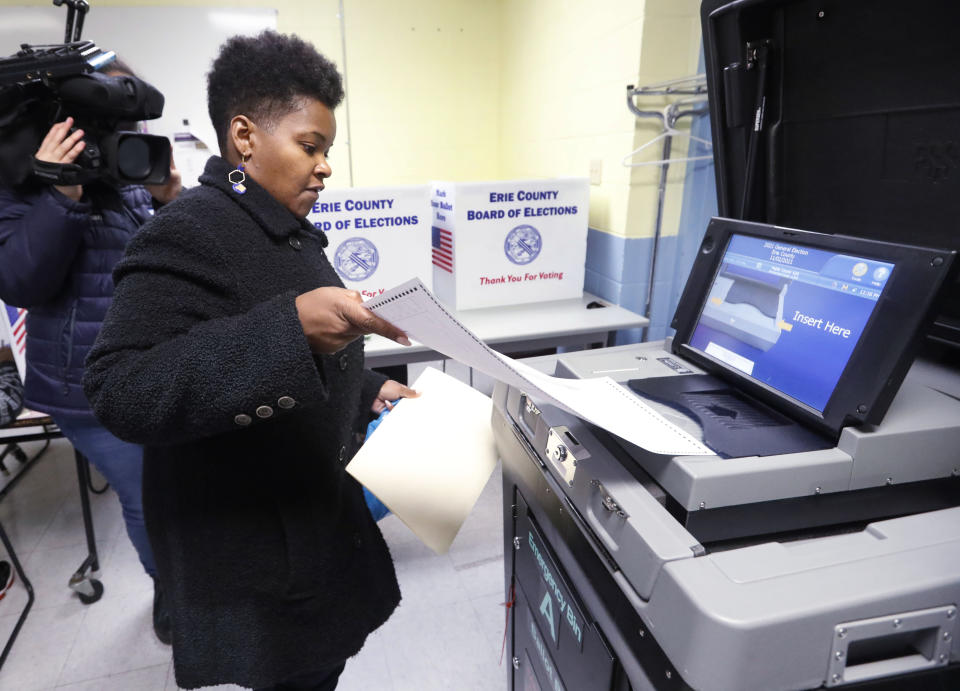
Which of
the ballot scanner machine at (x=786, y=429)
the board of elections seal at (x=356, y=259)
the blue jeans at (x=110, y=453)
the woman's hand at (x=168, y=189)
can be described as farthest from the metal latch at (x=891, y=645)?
the board of elections seal at (x=356, y=259)

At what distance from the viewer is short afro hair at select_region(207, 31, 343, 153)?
77 centimetres

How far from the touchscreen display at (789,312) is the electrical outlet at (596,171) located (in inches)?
57.9

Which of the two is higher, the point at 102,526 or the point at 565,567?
the point at 565,567

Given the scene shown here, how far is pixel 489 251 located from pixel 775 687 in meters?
1.74

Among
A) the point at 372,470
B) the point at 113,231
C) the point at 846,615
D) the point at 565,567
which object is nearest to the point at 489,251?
the point at 113,231

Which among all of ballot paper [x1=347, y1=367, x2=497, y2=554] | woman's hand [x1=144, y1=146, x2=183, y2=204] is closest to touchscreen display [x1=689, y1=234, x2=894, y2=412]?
ballot paper [x1=347, y1=367, x2=497, y2=554]

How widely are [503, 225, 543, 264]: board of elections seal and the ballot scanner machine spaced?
3.69 feet

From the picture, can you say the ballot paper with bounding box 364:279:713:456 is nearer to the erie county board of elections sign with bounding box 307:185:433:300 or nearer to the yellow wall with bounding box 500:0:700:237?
the erie county board of elections sign with bounding box 307:185:433:300

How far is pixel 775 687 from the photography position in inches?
16.6

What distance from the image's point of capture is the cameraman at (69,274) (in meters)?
1.13

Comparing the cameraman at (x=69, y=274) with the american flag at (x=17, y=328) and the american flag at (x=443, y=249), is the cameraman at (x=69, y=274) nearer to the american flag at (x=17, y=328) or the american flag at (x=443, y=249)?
the american flag at (x=443, y=249)

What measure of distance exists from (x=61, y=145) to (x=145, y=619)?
1319 millimetres

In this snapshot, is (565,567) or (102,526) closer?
(565,567)

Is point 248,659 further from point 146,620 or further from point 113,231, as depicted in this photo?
point 146,620
